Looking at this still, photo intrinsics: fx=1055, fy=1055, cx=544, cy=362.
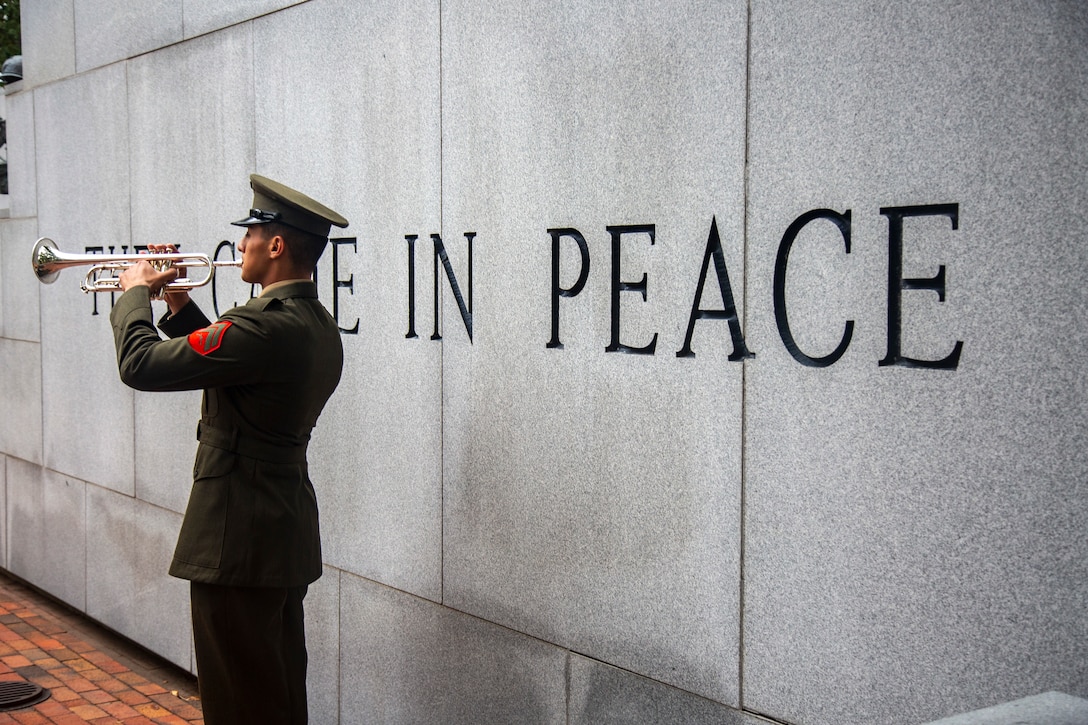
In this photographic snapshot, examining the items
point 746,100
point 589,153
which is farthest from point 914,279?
point 589,153

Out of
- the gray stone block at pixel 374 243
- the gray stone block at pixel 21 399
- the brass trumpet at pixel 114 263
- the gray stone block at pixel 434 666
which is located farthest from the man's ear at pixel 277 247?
the gray stone block at pixel 21 399

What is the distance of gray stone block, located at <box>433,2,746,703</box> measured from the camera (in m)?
3.19

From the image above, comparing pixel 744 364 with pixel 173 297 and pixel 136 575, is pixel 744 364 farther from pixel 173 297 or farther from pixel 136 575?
pixel 136 575

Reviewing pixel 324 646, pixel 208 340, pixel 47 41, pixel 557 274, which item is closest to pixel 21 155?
pixel 47 41

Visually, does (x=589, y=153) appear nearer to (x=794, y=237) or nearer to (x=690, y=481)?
(x=794, y=237)

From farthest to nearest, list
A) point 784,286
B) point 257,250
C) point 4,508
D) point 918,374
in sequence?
point 4,508
point 257,250
point 784,286
point 918,374

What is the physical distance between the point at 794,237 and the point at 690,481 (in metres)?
0.82

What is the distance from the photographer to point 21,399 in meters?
7.51

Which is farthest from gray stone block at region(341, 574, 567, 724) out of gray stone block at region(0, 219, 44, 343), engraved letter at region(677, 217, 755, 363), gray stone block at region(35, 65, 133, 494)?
gray stone block at region(0, 219, 44, 343)

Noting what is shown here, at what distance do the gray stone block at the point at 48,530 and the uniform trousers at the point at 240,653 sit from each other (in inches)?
143

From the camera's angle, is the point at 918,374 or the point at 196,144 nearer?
the point at 918,374

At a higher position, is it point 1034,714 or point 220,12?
point 220,12

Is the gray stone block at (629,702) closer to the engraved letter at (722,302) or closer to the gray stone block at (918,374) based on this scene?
the gray stone block at (918,374)

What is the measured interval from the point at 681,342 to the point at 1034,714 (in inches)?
64.2
